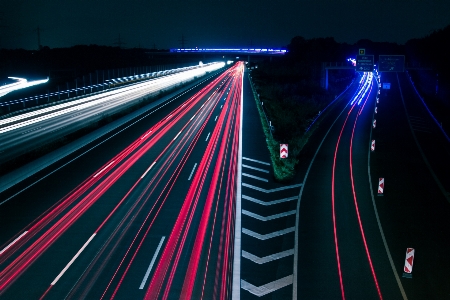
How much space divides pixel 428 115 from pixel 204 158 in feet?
111

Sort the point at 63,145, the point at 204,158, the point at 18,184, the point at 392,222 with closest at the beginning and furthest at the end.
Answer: the point at 392,222 < the point at 18,184 < the point at 204,158 < the point at 63,145

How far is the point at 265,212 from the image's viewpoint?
56.6 feet

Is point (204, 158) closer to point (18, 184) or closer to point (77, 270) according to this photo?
point (18, 184)

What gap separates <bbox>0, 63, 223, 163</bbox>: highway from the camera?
30.6 meters

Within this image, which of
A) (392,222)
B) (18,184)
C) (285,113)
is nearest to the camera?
(392,222)

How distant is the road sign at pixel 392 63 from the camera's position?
55.7 metres

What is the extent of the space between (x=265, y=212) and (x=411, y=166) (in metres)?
12.8

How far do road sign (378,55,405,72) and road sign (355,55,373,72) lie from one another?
3.49 ft

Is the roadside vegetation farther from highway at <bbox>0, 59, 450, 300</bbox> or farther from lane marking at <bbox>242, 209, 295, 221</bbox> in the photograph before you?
lane marking at <bbox>242, 209, 295, 221</bbox>

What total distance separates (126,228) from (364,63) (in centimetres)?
4628

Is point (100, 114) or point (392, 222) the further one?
point (100, 114)

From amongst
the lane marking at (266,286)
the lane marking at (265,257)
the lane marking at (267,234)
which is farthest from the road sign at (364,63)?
the lane marking at (266,286)

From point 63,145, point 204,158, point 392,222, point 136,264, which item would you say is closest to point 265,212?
point 392,222

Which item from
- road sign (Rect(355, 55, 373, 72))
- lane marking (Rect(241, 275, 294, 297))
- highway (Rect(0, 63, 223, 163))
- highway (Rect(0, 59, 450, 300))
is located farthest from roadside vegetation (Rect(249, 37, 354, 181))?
highway (Rect(0, 63, 223, 163))
